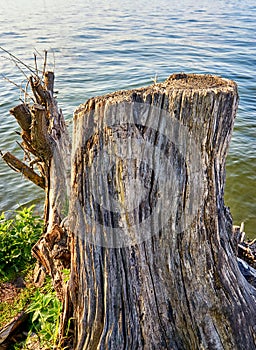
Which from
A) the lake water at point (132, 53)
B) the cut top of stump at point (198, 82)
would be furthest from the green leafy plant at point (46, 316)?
the lake water at point (132, 53)

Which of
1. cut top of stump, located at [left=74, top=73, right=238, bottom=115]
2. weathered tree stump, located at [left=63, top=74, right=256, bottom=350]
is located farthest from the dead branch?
cut top of stump, located at [left=74, top=73, right=238, bottom=115]

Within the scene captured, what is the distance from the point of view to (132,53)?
15.4 metres

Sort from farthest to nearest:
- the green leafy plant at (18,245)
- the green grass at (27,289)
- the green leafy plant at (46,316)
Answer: the green leafy plant at (18,245) → the green grass at (27,289) → the green leafy plant at (46,316)

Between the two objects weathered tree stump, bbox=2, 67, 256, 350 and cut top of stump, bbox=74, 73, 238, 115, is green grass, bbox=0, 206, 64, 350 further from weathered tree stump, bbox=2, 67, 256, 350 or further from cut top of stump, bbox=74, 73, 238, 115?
cut top of stump, bbox=74, 73, 238, 115

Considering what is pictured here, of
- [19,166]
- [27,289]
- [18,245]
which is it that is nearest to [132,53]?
Result: [19,166]

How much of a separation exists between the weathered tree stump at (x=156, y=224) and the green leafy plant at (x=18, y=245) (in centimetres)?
187

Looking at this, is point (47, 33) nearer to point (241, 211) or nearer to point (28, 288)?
point (241, 211)

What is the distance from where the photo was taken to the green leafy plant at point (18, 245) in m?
4.54

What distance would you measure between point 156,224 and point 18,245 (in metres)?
2.71

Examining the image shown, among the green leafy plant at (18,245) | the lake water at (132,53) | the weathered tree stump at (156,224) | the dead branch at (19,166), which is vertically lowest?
the lake water at (132,53)

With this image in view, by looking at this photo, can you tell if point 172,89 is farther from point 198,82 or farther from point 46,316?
point 46,316

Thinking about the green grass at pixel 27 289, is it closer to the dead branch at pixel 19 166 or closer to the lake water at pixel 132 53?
the dead branch at pixel 19 166

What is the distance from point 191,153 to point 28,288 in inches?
108

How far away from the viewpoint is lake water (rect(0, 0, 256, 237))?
7980mm
